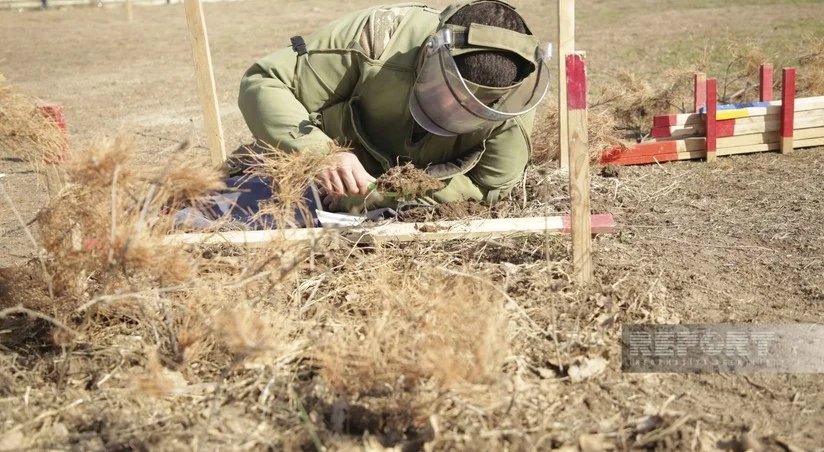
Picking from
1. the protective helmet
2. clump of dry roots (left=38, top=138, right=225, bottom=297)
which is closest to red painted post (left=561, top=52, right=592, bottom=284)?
the protective helmet

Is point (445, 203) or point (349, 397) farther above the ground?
point (445, 203)

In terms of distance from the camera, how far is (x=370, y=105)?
11.4ft

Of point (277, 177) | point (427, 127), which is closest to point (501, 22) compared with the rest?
point (427, 127)

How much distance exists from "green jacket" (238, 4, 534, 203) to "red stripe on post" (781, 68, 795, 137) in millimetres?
1869

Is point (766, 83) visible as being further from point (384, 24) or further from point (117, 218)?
point (117, 218)

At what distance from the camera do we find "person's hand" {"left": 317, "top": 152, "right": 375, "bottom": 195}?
2996 mm

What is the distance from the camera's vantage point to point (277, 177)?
9.13 feet

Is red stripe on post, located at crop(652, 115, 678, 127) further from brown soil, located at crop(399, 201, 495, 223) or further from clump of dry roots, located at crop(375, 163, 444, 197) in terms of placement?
clump of dry roots, located at crop(375, 163, 444, 197)

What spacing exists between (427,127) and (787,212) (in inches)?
74.9

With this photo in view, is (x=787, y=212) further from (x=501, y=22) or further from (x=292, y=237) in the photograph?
(x=292, y=237)

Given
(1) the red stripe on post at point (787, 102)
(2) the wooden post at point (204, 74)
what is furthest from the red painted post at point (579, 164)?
(1) the red stripe on post at point (787, 102)

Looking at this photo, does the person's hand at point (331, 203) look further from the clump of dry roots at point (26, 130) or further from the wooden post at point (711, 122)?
the wooden post at point (711, 122)

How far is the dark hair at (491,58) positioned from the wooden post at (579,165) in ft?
0.86

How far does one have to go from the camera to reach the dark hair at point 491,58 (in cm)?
276
